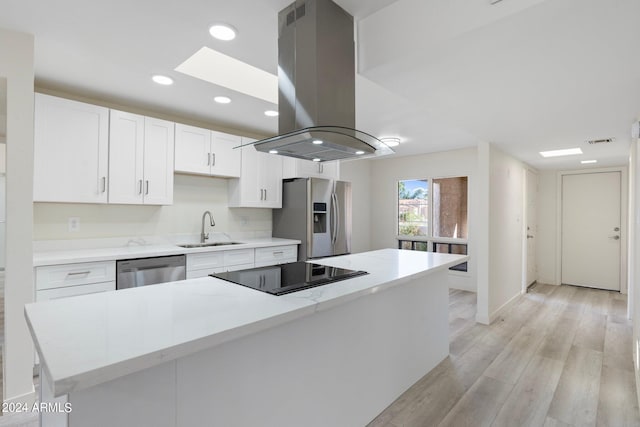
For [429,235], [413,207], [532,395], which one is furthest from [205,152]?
[429,235]

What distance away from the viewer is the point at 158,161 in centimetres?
316

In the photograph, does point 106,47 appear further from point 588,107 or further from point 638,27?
point 588,107

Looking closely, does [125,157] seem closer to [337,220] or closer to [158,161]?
[158,161]

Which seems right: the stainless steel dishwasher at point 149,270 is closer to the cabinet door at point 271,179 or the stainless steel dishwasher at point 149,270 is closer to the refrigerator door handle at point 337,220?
the cabinet door at point 271,179

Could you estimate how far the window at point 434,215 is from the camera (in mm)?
5246

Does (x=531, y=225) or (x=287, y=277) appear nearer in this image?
(x=287, y=277)

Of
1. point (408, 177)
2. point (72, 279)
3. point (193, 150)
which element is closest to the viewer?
point (72, 279)

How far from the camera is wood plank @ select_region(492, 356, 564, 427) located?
1.99 m

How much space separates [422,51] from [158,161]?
2633 mm

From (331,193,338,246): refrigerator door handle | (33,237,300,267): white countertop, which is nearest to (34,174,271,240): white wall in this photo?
(33,237,300,267): white countertop

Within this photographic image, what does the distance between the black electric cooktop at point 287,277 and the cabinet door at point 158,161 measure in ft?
5.83

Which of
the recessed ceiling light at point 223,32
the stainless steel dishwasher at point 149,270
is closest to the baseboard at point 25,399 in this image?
the stainless steel dishwasher at point 149,270

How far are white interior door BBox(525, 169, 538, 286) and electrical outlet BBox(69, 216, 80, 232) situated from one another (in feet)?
19.8

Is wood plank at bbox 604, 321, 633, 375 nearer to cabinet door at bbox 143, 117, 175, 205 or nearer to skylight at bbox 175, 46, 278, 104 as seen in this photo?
skylight at bbox 175, 46, 278, 104
